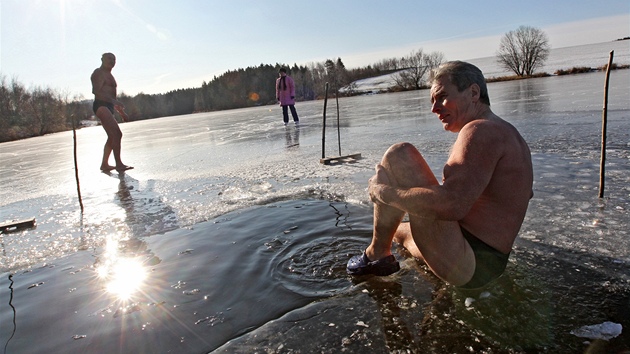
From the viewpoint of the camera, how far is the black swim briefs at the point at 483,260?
2.06 meters

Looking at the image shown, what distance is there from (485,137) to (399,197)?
512 millimetres

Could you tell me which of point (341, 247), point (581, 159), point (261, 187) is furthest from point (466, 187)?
point (581, 159)

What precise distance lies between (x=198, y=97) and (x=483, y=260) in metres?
94.6

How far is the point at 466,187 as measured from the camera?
6.05ft

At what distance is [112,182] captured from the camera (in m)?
6.64

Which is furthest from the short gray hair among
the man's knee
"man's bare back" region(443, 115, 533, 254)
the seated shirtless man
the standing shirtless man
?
the standing shirtless man

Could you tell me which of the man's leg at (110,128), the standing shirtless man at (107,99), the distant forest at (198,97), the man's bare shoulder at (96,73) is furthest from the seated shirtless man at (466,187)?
the distant forest at (198,97)

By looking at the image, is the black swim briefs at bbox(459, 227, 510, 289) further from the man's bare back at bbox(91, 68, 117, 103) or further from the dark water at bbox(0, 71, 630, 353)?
the man's bare back at bbox(91, 68, 117, 103)

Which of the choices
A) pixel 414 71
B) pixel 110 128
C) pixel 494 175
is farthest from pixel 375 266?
pixel 414 71

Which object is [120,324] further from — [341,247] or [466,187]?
[466,187]

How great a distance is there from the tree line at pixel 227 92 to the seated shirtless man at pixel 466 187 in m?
5.05

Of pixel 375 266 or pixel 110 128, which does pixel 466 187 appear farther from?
pixel 110 128

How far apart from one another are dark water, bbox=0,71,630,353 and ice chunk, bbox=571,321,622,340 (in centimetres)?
3

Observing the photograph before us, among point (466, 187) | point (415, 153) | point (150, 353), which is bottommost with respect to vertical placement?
point (150, 353)
